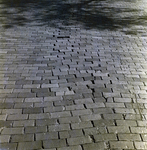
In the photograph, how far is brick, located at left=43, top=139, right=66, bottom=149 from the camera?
10.7 feet

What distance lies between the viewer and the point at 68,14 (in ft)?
30.3

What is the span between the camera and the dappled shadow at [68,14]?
827cm

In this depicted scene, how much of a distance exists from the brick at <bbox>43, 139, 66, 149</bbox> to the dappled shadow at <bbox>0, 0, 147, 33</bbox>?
5264 millimetres

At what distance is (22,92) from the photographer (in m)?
4.42

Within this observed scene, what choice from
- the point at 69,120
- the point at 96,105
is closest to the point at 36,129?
the point at 69,120

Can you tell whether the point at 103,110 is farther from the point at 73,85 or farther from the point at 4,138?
the point at 4,138

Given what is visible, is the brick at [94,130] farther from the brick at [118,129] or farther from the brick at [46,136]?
the brick at [46,136]

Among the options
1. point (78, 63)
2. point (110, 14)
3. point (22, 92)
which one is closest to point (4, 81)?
point (22, 92)

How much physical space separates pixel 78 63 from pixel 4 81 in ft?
5.73

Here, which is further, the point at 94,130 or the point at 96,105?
the point at 96,105

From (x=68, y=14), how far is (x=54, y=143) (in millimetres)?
6793

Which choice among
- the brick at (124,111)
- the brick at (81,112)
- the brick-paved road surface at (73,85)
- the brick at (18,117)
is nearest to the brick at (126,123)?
the brick-paved road surface at (73,85)

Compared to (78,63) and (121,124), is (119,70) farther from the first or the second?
(121,124)

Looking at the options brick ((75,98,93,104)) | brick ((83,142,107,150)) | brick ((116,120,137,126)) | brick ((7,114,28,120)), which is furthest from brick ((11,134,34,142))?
brick ((116,120,137,126))
